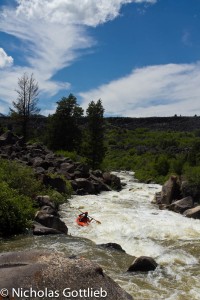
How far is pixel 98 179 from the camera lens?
29.1m

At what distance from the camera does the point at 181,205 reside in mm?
20453

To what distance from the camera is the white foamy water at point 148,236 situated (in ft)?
31.4

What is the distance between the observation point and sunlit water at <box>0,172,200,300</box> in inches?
381

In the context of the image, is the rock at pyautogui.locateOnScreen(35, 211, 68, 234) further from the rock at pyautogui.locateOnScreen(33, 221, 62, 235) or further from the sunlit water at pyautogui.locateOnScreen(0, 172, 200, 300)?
the rock at pyautogui.locateOnScreen(33, 221, 62, 235)

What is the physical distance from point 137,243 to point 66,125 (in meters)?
28.4

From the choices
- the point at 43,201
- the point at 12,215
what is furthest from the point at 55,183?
the point at 12,215

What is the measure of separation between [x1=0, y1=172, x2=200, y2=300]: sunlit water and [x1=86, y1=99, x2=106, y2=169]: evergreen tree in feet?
46.7

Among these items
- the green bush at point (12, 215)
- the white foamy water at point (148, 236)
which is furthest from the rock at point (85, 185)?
the green bush at point (12, 215)

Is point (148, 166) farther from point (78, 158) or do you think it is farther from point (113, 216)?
point (113, 216)

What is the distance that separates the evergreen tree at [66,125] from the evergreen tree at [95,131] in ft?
17.0

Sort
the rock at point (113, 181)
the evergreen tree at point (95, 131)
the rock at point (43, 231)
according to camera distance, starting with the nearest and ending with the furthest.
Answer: the rock at point (43, 231) < the rock at point (113, 181) < the evergreen tree at point (95, 131)

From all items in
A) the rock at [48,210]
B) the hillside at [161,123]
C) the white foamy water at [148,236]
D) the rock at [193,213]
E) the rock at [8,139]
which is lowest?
the white foamy water at [148,236]

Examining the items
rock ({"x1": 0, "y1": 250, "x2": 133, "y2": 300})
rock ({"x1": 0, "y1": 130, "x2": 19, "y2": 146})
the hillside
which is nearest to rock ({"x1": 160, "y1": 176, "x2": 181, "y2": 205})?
rock ({"x1": 0, "y1": 250, "x2": 133, "y2": 300})

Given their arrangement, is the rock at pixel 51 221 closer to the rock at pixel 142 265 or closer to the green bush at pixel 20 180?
the green bush at pixel 20 180
